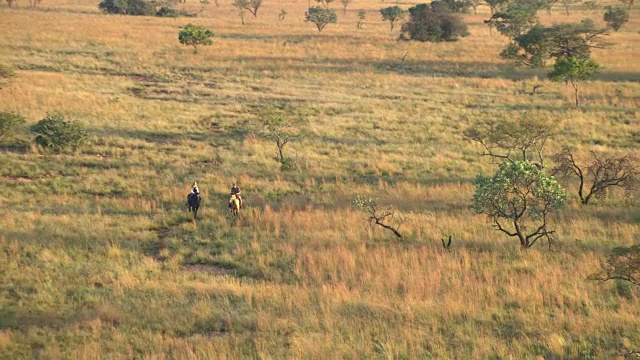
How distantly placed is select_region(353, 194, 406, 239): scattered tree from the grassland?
33 cm

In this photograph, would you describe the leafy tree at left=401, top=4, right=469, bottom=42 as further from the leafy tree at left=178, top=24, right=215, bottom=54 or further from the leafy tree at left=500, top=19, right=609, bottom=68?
the leafy tree at left=178, top=24, right=215, bottom=54

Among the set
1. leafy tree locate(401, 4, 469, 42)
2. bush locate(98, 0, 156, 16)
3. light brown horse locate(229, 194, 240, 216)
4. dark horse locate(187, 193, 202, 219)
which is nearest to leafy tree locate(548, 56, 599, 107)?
light brown horse locate(229, 194, 240, 216)

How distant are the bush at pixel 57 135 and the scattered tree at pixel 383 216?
1431 centimetres

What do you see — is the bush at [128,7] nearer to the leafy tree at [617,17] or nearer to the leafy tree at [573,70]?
the leafy tree at [617,17]

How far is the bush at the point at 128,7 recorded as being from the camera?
85125mm

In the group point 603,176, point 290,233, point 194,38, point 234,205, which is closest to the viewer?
point 290,233

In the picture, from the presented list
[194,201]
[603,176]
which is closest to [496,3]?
[603,176]

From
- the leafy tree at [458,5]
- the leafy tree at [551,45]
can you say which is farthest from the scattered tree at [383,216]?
the leafy tree at [458,5]

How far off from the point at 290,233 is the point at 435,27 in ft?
179

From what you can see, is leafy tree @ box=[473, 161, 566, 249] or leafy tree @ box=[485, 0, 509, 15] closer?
leafy tree @ box=[473, 161, 566, 249]

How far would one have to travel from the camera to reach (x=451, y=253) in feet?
43.2

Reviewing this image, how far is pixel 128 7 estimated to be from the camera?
283ft

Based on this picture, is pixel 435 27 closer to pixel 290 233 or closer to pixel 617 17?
pixel 617 17

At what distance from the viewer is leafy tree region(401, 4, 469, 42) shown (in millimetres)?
63281
